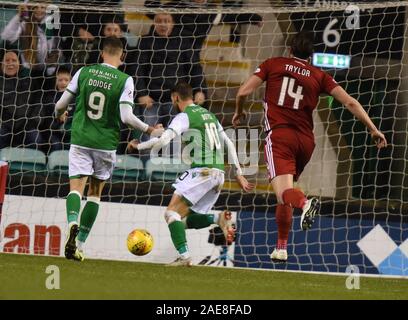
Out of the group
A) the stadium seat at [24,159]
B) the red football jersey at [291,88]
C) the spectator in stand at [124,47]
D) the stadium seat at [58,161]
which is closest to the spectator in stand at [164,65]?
the spectator in stand at [124,47]

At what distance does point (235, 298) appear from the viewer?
7332 mm

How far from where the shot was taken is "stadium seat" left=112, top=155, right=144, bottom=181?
494 inches

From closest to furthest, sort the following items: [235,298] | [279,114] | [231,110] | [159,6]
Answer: [235,298], [279,114], [159,6], [231,110]

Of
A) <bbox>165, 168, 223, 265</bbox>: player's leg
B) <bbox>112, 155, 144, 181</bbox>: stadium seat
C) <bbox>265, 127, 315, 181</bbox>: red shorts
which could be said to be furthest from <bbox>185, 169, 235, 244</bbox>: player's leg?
<bbox>112, 155, 144, 181</bbox>: stadium seat

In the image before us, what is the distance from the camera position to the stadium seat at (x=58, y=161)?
491 inches

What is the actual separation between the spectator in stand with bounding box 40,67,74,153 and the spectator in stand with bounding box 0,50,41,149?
0.30 feet

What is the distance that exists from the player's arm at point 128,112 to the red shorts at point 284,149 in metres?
1.15

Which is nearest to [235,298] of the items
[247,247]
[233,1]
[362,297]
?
[362,297]

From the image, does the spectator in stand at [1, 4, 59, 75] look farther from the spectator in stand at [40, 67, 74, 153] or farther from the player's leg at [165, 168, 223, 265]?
the player's leg at [165, 168, 223, 265]

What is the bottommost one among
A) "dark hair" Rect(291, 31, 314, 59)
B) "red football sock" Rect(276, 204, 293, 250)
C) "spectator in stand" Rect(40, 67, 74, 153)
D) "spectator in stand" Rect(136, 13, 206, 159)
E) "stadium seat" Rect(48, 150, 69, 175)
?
"red football sock" Rect(276, 204, 293, 250)

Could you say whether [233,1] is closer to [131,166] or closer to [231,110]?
[231,110]

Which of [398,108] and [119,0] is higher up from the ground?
[119,0]

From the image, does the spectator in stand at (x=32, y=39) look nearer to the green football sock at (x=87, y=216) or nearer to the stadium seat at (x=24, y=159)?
the stadium seat at (x=24, y=159)

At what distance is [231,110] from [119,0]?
2.01m
